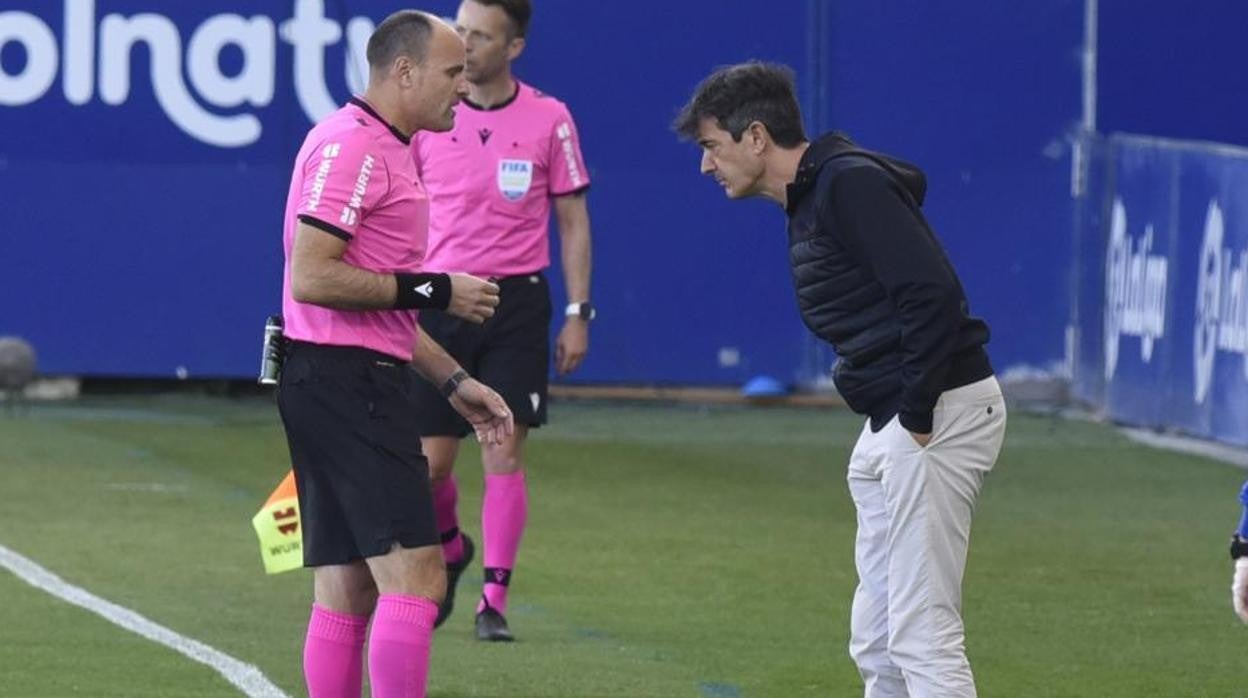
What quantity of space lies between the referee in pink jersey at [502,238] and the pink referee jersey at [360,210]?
92.2 inches

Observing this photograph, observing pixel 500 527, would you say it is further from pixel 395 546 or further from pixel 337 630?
pixel 395 546

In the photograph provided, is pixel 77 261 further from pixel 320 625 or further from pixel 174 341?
pixel 320 625

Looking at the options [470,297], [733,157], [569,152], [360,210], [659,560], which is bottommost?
[659,560]

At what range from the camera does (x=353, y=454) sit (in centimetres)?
642

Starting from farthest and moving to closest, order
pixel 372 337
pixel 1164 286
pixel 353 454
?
pixel 1164 286 < pixel 372 337 < pixel 353 454

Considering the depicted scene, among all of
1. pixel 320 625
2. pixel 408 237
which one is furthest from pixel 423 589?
pixel 408 237

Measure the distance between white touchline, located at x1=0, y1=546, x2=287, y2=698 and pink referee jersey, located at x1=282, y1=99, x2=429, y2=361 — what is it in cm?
166

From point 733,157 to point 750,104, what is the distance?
5.2 inches

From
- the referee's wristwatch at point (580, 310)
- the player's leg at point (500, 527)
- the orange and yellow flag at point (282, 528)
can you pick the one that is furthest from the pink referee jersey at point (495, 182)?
the orange and yellow flag at point (282, 528)

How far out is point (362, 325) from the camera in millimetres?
6504

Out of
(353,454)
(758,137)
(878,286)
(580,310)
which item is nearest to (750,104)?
(758,137)

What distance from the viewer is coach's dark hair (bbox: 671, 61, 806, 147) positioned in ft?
20.4

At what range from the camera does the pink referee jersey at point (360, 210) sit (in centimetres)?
630

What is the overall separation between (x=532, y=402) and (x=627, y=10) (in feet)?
26.6
